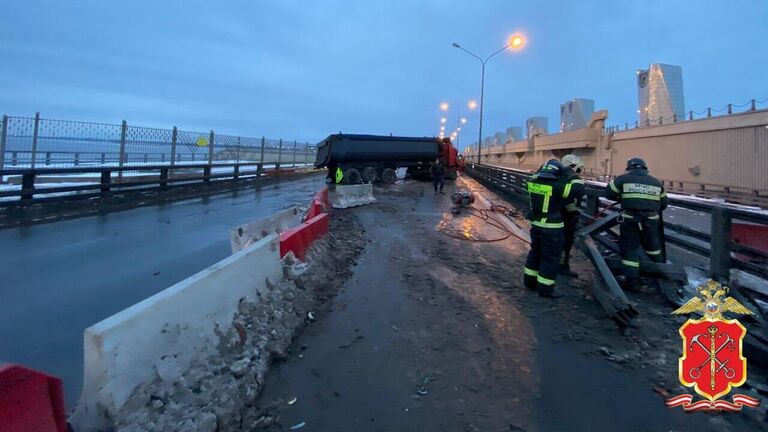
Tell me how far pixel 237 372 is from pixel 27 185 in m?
10.9

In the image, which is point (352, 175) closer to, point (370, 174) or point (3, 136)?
point (370, 174)

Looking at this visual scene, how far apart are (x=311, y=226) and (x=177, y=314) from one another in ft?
10.7

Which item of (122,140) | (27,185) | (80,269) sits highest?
(122,140)

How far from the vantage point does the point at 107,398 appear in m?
2.27

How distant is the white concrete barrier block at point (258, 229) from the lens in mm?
6008

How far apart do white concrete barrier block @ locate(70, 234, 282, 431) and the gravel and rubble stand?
0.07 m

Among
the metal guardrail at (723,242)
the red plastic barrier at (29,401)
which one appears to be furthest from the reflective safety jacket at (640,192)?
the red plastic barrier at (29,401)

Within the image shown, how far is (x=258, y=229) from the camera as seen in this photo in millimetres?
6625

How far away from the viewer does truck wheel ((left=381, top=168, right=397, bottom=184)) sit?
2327cm

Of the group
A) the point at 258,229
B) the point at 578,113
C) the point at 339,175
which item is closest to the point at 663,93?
the point at 578,113

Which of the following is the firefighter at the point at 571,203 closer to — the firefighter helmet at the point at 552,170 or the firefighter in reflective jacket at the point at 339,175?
the firefighter helmet at the point at 552,170

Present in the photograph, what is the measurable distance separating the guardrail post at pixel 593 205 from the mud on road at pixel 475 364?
221 centimetres

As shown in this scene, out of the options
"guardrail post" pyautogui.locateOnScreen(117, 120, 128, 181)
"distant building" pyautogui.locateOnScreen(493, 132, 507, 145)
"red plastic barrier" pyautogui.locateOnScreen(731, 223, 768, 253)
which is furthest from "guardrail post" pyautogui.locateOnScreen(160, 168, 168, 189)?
"distant building" pyautogui.locateOnScreen(493, 132, 507, 145)

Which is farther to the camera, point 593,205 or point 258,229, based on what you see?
point 593,205
